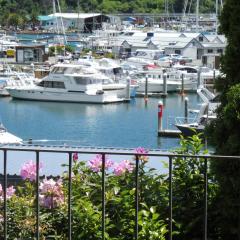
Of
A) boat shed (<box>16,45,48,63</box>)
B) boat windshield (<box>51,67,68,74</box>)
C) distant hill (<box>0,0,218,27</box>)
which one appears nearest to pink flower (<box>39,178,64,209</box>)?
boat windshield (<box>51,67,68,74</box>)

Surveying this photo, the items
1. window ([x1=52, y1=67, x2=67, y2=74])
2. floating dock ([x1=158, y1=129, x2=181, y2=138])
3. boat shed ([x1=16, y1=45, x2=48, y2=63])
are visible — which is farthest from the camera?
boat shed ([x1=16, y1=45, x2=48, y2=63])

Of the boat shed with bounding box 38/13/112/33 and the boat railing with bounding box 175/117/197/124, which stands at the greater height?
the boat shed with bounding box 38/13/112/33

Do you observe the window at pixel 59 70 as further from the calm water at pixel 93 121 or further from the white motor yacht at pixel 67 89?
the calm water at pixel 93 121

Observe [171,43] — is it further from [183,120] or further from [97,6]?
[97,6]

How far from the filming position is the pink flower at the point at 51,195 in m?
4.32

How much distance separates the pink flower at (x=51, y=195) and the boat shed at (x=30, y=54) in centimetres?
5863

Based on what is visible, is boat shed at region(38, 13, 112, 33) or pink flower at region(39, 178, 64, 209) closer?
pink flower at region(39, 178, 64, 209)

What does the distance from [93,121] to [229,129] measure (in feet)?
114

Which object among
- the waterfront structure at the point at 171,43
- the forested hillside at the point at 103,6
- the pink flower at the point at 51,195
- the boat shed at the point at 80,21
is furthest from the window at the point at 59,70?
the forested hillside at the point at 103,6

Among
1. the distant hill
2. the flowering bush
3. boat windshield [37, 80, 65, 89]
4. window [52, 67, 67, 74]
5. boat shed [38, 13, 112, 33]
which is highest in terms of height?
the flowering bush

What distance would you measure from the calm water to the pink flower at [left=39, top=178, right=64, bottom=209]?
26173mm

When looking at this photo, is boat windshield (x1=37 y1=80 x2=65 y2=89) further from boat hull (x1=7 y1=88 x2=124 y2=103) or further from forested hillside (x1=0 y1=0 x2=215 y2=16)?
forested hillside (x1=0 y1=0 x2=215 y2=16)

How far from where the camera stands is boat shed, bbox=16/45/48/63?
205 ft

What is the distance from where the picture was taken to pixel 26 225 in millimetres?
4152
